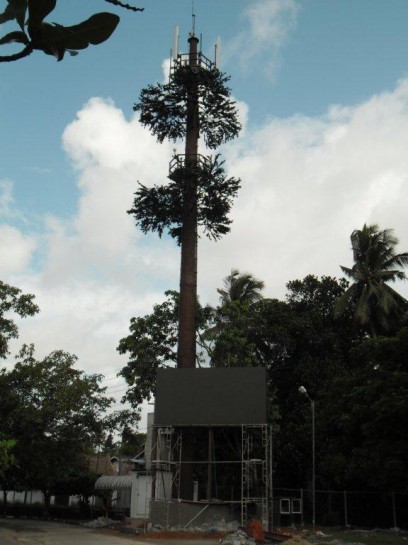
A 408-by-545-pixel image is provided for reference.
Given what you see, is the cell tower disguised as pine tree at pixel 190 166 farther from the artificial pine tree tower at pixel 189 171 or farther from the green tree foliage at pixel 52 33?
the green tree foliage at pixel 52 33

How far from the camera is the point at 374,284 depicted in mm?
43375

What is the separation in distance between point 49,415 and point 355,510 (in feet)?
57.5

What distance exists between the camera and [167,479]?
31875mm

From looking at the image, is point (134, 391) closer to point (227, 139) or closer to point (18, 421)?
point (18, 421)

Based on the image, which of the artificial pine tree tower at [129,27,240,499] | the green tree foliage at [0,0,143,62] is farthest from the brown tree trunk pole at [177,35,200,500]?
the green tree foliage at [0,0,143,62]

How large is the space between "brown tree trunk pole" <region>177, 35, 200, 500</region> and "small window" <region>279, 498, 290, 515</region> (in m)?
4.80

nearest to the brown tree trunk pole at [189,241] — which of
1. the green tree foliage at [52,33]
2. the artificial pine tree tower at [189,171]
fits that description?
the artificial pine tree tower at [189,171]

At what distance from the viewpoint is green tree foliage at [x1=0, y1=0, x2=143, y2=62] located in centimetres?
200

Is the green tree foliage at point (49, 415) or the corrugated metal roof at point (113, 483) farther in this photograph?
the corrugated metal roof at point (113, 483)

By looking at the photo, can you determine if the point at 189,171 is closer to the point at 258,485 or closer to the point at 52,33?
the point at 258,485

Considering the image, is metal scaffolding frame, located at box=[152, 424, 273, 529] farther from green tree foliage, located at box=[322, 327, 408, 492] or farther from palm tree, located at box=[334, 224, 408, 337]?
palm tree, located at box=[334, 224, 408, 337]

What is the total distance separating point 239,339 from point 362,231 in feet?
43.9

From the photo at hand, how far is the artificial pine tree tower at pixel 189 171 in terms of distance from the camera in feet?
121

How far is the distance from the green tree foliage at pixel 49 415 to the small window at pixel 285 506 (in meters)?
10.6
